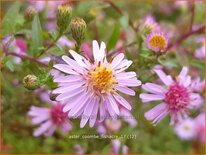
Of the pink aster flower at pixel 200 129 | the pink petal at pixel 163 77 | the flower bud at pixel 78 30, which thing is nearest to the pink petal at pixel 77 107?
the flower bud at pixel 78 30

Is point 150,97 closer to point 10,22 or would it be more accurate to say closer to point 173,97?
point 173,97

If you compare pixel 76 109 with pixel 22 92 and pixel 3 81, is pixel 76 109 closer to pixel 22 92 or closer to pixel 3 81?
pixel 3 81

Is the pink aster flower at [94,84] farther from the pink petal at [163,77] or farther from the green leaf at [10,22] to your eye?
the green leaf at [10,22]

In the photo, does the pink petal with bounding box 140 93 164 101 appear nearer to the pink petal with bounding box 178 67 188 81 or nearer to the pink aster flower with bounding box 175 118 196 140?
the pink petal with bounding box 178 67 188 81

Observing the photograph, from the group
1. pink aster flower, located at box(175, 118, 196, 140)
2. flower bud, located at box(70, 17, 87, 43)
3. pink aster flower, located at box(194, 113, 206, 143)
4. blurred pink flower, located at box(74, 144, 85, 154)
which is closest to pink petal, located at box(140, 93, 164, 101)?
flower bud, located at box(70, 17, 87, 43)

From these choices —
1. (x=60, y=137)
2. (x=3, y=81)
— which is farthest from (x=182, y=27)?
(x=3, y=81)
